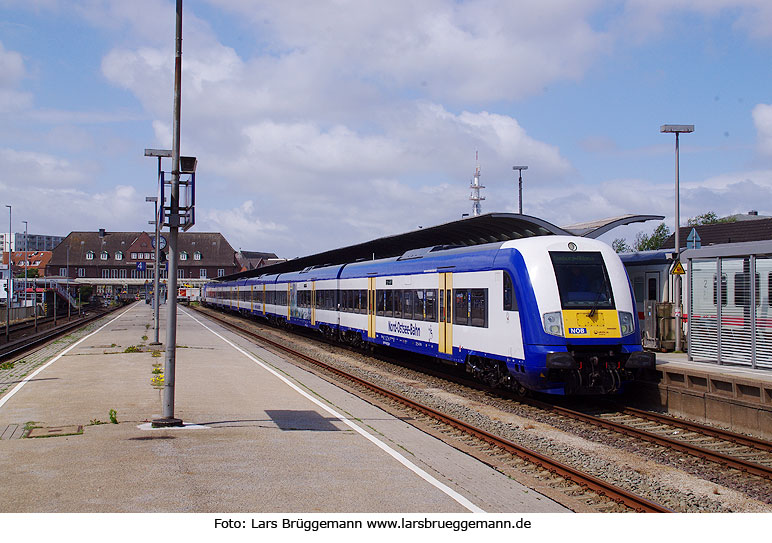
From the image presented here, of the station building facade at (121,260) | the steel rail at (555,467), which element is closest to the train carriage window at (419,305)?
the steel rail at (555,467)

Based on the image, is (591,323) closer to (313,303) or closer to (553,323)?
(553,323)

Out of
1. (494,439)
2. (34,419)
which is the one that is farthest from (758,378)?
(34,419)

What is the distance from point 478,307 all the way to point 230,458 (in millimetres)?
7613

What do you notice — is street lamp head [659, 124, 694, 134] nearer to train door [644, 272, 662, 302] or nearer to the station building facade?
train door [644, 272, 662, 302]

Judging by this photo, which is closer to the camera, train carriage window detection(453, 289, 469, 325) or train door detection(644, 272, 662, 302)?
train carriage window detection(453, 289, 469, 325)

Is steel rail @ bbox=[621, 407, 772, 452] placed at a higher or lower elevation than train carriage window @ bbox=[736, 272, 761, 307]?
lower

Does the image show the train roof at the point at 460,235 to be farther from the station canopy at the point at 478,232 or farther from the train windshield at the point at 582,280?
the train windshield at the point at 582,280

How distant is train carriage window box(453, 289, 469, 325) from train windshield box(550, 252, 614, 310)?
273cm

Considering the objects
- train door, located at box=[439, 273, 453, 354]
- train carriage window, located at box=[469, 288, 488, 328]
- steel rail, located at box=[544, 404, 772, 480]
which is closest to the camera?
steel rail, located at box=[544, 404, 772, 480]

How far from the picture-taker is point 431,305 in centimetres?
1728

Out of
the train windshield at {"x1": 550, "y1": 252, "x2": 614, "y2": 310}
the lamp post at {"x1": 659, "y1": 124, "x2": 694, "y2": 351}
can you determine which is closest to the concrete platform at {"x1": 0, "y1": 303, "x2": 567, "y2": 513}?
the train windshield at {"x1": 550, "y1": 252, "x2": 614, "y2": 310}

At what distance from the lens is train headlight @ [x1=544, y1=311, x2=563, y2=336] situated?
12.4 m

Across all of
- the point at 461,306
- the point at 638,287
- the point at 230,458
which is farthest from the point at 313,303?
the point at 230,458
